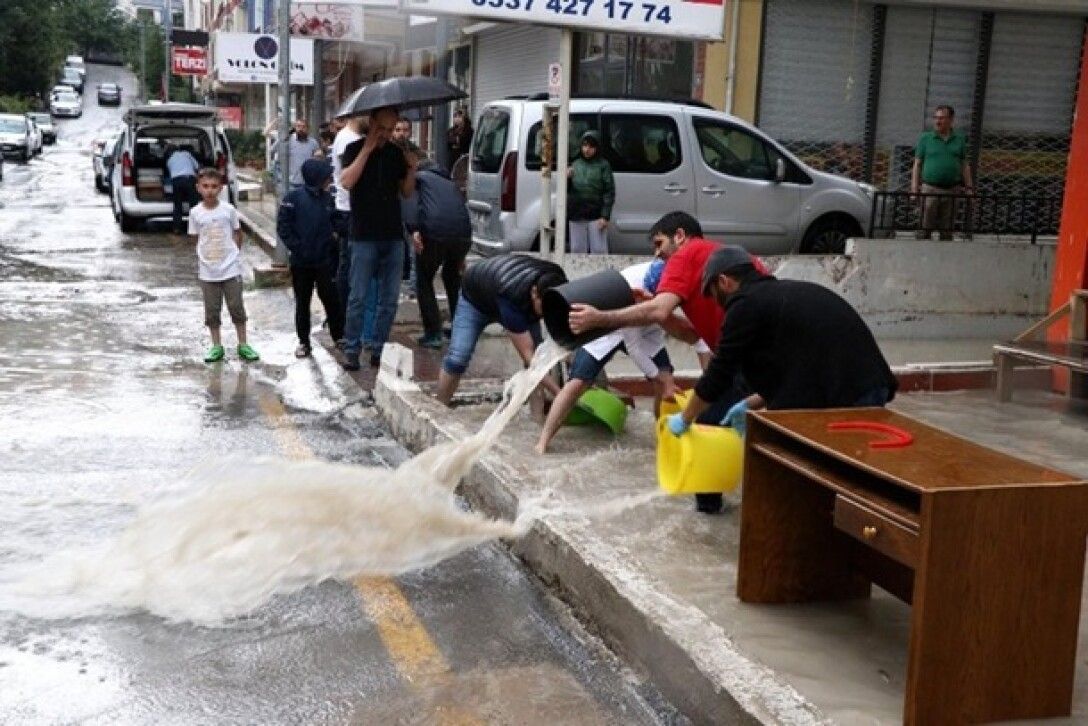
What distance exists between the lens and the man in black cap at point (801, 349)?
16.1 ft

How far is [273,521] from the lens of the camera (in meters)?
5.45

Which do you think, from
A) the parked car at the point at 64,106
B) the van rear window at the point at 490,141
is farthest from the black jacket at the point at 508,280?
the parked car at the point at 64,106

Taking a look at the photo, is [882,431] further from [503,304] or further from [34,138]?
[34,138]

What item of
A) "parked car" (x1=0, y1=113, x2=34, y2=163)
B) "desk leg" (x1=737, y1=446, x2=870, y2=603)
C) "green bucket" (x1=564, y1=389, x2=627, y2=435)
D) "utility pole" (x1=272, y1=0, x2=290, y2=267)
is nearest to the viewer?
"desk leg" (x1=737, y1=446, x2=870, y2=603)

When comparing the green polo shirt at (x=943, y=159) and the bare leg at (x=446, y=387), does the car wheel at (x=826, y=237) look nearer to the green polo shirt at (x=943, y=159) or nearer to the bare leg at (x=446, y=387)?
the green polo shirt at (x=943, y=159)

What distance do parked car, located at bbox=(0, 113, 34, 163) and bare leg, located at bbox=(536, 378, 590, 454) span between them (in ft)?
127

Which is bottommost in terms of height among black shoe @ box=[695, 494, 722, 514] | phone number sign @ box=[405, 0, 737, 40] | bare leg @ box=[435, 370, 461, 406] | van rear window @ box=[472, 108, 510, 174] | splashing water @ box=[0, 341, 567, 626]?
splashing water @ box=[0, 341, 567, 626]

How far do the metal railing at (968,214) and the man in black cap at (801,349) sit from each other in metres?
7.73

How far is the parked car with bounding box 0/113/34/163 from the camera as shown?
136ft

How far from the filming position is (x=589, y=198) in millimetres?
11617

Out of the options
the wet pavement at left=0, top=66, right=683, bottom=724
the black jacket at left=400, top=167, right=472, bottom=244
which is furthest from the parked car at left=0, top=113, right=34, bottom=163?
the black jacket at left=400, top=167, right=472, bottom=244

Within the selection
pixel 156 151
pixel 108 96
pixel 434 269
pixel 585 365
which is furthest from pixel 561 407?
pixel 108 96

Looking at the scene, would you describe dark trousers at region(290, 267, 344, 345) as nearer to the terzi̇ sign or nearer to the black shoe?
the black shoe

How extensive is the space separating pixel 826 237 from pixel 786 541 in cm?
881
